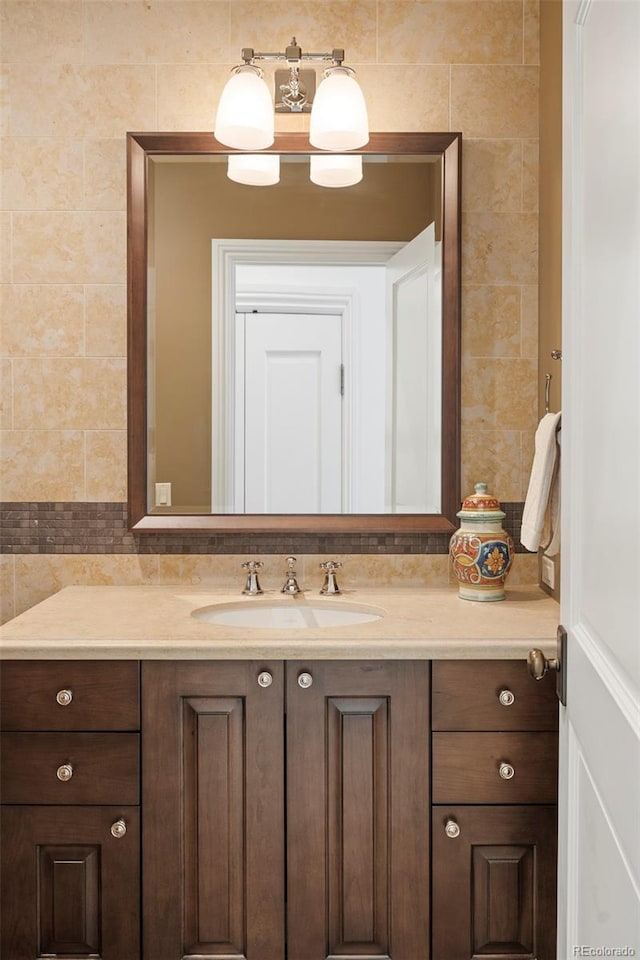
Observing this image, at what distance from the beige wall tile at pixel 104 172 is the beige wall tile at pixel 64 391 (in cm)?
42

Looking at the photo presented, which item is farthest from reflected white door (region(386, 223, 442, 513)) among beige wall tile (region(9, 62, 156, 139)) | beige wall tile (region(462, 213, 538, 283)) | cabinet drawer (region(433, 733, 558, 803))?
beige wall tile (region(9, 62, 156, 139))

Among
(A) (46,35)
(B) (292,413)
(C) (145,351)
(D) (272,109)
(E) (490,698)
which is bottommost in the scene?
(E) (490,698)

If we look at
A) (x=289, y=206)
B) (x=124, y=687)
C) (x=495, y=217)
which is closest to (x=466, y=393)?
(x=495, y=217)

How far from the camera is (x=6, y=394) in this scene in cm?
208

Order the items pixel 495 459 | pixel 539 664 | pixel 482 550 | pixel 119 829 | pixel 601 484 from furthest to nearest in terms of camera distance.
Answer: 1. pixel 495 459
2. pixel 482 550
3. pixel 119 829
4. pixel 539 664
5. pixel 601 484

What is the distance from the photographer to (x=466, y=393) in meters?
2.09

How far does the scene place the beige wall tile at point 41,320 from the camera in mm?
2064

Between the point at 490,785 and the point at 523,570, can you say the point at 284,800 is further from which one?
the point at 523,570

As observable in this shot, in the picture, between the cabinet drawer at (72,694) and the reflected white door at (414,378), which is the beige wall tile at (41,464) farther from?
the reflected white door at (414,378)

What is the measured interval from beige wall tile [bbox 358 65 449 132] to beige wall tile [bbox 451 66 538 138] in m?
0.04

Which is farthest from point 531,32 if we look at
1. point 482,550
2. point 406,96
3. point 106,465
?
point 106,465

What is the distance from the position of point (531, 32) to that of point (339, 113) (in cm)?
59

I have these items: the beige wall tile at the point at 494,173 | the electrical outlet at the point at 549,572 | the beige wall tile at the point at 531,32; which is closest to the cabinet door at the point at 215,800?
the electrical outlet at the point at 549,572

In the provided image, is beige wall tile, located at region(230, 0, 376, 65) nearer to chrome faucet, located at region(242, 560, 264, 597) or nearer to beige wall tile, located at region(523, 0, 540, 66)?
beige wall tile, located at region(523, 0, 540, 66)
